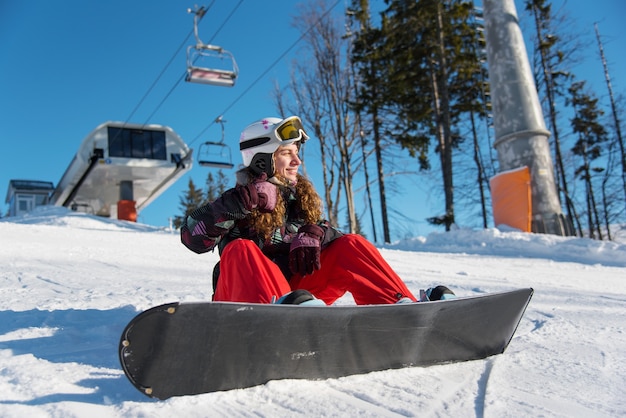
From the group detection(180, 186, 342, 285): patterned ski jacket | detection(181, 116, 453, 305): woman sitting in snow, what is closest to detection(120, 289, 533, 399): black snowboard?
detection(181, 116, 453, 305): woman sitting in snow

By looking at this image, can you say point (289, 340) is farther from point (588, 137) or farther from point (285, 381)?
point (588, 137)

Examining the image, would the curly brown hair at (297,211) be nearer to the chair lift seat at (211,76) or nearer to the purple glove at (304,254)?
the purple glove at (304,254)

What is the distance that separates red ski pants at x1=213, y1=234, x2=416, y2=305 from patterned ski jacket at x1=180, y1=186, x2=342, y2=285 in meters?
0.10

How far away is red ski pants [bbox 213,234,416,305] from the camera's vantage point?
5.76ft

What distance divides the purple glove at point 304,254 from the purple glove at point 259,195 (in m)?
0.17

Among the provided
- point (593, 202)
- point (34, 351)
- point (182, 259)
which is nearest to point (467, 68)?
point (593, 202)

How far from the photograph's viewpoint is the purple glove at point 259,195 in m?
1.90

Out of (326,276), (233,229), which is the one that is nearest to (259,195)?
(233,229)

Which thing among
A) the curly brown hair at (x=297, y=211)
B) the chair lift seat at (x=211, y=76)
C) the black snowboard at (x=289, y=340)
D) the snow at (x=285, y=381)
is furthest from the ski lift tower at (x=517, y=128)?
the black snowboard at (x=289, y=340)

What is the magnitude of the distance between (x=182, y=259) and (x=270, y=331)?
156 inches

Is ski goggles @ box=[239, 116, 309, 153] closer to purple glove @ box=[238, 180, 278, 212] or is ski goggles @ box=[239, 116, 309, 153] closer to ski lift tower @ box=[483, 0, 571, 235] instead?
purple glove @ box=[238, 180, 278, 212]

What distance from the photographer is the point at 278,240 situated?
2092 mm

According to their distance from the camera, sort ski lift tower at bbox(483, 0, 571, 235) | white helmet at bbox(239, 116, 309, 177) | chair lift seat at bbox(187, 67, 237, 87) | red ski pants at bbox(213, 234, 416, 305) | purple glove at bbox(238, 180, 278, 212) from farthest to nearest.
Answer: chair lift seat at bbox(187, 67, 237, 87) < ski lift tower at bbox(483, 0, 571, 235) < white helmet at bbox(239, 116, 309, 177) < purple glove at bbox(238, 180, 278, 212) < red ski pants at bbox(213, 234, 416, 305)

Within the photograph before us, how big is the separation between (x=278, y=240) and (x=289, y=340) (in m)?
0.65
